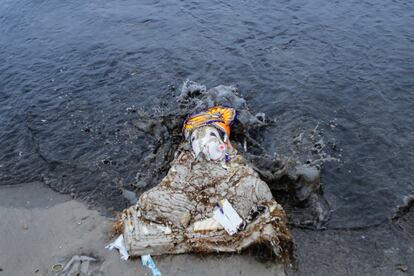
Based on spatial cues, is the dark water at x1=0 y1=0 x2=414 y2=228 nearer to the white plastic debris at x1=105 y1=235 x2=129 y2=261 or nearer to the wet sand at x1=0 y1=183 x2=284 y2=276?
the wet sand at x1=0 y1=183 x2=284 y2=276

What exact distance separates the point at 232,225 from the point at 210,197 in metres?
0.65

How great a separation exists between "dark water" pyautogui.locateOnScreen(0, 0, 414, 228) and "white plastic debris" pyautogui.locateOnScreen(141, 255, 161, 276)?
1596mm

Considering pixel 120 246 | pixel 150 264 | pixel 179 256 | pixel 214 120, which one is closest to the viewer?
pixel 150 264

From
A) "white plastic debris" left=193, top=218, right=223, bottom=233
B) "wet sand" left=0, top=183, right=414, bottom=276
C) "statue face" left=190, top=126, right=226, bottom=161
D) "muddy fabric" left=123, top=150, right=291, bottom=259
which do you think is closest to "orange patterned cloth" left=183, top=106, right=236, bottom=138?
"statue face" left=190, top=126, right=226, bottom=161

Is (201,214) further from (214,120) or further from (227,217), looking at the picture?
(214,120)

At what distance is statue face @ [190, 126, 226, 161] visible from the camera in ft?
23.6

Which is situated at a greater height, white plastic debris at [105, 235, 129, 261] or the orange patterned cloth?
the orange patterned cloth

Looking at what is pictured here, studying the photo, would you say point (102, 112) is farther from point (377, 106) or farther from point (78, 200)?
point (377, 106)

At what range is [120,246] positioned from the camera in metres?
6.34

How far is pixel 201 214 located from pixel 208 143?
4.83 feet

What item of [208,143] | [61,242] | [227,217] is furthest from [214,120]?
[61,242]

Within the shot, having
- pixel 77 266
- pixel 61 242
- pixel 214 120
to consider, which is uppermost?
pixel 214 120

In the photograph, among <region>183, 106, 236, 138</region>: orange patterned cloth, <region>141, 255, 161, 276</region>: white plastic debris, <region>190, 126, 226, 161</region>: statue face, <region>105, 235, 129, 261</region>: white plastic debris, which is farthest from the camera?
<region>183, 106, 236, 138</region>: orange patterned cloth

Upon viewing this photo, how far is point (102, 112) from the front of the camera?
1001cm
